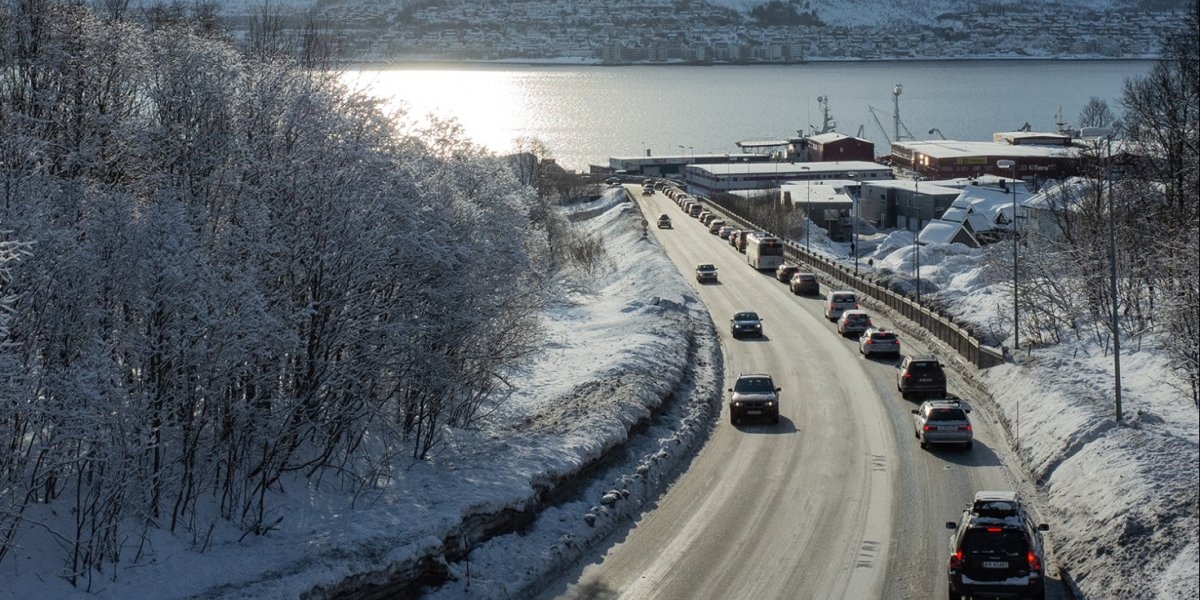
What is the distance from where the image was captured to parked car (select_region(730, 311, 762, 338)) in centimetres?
4169

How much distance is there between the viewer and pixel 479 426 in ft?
83.0

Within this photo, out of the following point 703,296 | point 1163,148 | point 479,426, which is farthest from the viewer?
point 703,296

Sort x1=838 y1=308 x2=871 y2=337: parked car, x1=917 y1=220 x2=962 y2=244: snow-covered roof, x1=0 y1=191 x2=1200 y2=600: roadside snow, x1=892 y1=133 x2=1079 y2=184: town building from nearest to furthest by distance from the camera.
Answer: x1=0 y1=191 x2=1200 y2=600: roadside snow
x1=838 y1=308 x2=871 y2=337: parked car
x1=917 y1=220 x2=962 y2=244: snow-covered roof
x1=892 y1=133 x2=1079 y2=184: town building

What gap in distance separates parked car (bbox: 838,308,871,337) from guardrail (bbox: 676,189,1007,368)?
1.84 m

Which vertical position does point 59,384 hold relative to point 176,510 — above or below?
above

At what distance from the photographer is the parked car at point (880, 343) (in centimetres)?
3594

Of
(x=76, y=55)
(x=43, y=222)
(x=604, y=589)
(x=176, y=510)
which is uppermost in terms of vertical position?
(x=76, y=55)

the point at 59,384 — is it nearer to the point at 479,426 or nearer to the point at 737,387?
the point at 479,426

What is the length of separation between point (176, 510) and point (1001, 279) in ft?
119

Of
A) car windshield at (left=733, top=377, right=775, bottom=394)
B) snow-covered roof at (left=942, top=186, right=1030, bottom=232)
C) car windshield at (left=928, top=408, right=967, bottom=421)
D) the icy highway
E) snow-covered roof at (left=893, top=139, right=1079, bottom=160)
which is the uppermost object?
snow-covered roof at (left=893, top=139, right=1079, bottom=160)

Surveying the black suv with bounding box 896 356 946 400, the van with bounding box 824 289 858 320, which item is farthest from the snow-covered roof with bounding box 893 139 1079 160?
the black suv with bounding box 896 356 946 400

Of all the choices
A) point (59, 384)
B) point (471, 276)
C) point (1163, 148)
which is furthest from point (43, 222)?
point (1163, 148)

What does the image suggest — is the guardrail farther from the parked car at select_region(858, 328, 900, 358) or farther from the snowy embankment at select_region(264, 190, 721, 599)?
the snowy embankment at select_region(264, 190, 721, 599)

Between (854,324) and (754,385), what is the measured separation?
1251cm
